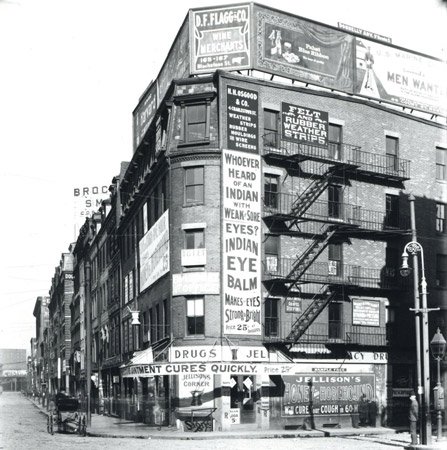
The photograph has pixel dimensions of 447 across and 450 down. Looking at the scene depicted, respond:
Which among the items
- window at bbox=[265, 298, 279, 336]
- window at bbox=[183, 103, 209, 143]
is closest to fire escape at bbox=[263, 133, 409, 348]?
window at bbox=[265, 298, 279, 336]

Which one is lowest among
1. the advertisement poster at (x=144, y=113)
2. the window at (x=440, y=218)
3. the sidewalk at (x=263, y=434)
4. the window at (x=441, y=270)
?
the sidewalk at (x=263, y=434)

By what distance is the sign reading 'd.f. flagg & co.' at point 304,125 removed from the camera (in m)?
39.0

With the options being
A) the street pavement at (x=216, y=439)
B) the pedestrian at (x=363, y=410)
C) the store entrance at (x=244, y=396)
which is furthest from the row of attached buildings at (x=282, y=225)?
the street pavement at (x=216, y=439)

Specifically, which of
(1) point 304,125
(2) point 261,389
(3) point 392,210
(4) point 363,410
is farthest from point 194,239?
(4) point 363,410

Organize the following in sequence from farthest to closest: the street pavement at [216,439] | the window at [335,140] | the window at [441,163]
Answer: the window at [441,163]
the window at [335,140]
the street pavement at [216,439]

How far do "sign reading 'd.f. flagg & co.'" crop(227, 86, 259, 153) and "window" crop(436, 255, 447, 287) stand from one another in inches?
543

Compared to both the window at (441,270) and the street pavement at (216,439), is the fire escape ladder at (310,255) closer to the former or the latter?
the street pavement at (216,439)

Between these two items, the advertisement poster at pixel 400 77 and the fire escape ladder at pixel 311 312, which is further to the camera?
the advertisement poster at pixel 400 77

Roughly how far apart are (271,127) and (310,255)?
22.5 ft

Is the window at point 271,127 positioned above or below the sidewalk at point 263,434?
above

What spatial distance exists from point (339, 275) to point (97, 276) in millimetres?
36534

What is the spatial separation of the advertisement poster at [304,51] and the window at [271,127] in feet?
7.55

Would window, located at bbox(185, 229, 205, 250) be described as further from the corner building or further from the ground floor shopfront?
the ground floor shopfront

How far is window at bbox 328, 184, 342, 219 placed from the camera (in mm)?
40406
